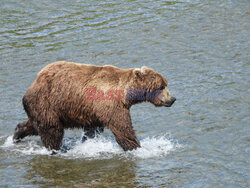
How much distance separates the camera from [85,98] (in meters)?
8.31

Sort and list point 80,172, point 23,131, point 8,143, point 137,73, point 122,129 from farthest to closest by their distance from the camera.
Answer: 1. point 8,143
2. point 23,131
3. point 137,73
4. point 122,129
5. point 80,172

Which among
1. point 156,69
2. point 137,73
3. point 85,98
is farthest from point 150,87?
point 156,69

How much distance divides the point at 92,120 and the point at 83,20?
9.51 metres

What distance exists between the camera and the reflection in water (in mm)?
7531

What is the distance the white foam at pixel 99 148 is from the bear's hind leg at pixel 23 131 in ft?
0.55

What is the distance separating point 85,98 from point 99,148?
1126 millimetres

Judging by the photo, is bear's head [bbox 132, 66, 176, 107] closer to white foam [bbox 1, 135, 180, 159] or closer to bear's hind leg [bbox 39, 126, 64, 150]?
white foam [bbox 1, 135, 180, 159]

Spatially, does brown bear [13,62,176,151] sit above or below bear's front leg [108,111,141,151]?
above

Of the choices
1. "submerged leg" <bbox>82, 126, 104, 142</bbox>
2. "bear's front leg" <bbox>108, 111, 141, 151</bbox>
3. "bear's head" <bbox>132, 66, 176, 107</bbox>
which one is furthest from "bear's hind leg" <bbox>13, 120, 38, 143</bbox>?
"bear's head" <bbox>132, 66, 176, 107</bbox>

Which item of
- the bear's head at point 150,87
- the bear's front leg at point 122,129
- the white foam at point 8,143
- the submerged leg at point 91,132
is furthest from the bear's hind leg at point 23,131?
the bear's head at point 150,87

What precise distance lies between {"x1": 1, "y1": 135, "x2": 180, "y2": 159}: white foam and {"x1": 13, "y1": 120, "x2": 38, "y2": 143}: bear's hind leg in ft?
0.55

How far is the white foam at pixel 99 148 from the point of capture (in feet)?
28.2

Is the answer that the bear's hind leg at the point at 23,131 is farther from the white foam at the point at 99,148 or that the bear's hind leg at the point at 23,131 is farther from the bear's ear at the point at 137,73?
the bear's ear at the point at 137,73

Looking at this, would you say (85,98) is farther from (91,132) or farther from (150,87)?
(150,87)
